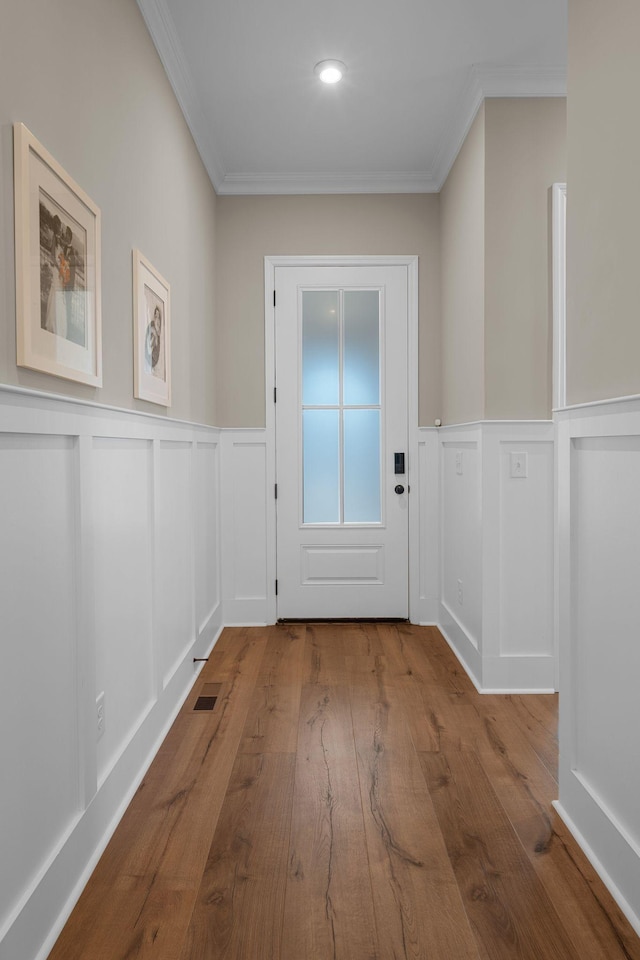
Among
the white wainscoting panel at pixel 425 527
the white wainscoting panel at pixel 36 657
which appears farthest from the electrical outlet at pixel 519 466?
the white wainscoting panel at pixel 36 657

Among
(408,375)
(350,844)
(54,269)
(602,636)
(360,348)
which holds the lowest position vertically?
(350,844)

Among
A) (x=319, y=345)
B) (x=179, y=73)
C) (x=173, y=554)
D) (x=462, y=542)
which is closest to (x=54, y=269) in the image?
(x=173, y=554)

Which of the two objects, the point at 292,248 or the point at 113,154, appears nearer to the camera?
the point at 113,154

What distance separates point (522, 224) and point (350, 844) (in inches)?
95.0

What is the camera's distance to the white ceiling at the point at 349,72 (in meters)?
2.34

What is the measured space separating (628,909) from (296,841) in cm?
79

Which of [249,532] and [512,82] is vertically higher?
[512,82]

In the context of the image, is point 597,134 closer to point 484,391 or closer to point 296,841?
point 484,391

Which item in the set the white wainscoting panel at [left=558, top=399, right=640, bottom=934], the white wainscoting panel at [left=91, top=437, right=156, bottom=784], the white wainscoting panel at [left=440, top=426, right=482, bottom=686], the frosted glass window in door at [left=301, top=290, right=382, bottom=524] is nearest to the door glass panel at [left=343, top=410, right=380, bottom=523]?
the frosted glass window in door at [left=301, top=290, right=382, bottom=524]

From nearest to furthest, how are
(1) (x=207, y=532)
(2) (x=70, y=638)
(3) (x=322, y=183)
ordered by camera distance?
(2) (x=70, y=638) → (1) (x=207, y=532) → (3) (x=322, y=183)

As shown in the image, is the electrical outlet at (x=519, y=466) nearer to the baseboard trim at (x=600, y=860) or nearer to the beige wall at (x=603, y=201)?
the beige wall at (x=603, y=201)

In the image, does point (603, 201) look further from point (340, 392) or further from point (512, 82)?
point (340, 392)

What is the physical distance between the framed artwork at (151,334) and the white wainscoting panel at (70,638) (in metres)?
0.12

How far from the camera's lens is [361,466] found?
12.6 ft
